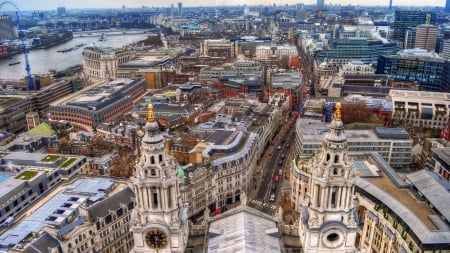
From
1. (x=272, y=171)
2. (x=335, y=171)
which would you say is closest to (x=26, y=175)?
(x=272, y=171)

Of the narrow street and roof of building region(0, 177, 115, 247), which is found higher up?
roof of building region(0, 177, 115, 247)

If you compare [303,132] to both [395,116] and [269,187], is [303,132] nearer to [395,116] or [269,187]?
[269,187]

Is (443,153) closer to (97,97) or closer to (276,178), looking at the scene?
(276,178)

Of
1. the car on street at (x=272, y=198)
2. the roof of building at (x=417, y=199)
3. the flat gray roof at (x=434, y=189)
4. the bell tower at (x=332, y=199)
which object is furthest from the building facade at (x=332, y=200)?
the car on street at (x=272, y=198)

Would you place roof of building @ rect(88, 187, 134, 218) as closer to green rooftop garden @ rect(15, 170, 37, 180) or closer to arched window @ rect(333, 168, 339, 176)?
green rooftop garden @ rect(15, 170, 37, 180)

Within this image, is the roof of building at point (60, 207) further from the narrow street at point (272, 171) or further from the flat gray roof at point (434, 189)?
the flat gray roof at point (434, 189)

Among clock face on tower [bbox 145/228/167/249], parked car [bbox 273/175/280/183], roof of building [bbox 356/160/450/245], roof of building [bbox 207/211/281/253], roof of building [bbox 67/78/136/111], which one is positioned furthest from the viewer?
roof of building [bbox 67/78/136/111]

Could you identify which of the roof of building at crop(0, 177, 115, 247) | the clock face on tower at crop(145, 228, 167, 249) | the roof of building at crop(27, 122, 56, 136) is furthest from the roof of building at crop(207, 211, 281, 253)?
the roof of building at crop(27, 122, 56, 136)

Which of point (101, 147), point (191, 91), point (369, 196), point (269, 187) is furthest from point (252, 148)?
point (191, 91)
